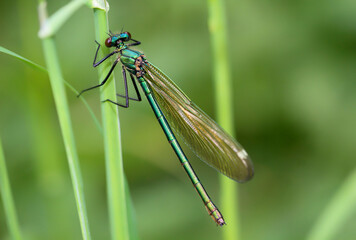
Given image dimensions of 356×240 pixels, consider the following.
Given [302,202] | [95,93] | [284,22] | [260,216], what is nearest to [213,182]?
[260,216]

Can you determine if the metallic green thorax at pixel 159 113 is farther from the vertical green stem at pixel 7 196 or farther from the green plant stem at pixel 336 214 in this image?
the vertical green stem at pixel 7 196

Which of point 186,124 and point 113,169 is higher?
point 186,124

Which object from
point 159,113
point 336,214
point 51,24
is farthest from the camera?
point 159,113

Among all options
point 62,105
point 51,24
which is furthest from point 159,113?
point 51,24

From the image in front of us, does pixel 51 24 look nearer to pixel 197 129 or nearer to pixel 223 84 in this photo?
pixel 223 84

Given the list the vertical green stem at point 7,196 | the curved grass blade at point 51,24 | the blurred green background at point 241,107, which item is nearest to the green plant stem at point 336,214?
the blurred green background at point 241,107

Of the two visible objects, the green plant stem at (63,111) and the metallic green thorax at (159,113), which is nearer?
the green plant stem at (63,111)
